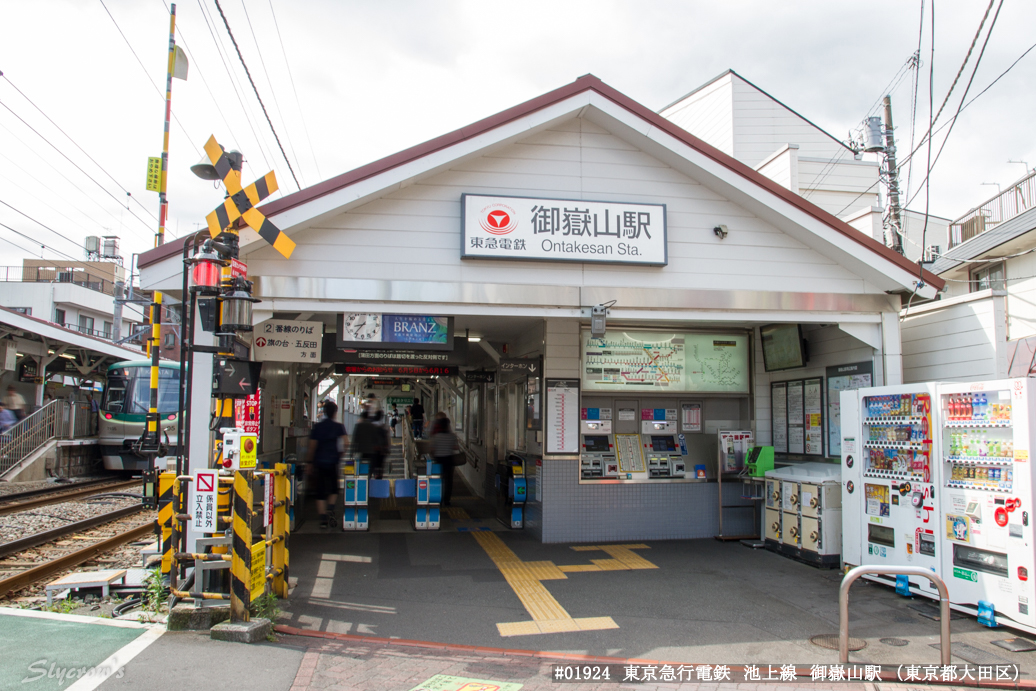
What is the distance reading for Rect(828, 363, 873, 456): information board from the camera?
8445mm

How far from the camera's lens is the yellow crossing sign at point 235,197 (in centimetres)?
640

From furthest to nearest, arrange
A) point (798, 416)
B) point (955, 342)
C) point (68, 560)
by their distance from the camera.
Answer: point (798, 416) → point (68, 560) → point (955, 342)

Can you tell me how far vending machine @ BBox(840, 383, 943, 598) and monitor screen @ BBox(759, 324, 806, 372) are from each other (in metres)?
1.62

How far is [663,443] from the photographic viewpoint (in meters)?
9.95

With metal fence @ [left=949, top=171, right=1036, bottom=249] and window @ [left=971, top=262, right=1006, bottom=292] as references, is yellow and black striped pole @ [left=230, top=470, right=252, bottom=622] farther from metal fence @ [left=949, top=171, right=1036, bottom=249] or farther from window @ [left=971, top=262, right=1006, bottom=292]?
window @ [left=971, top=262, right=1006, bottom=292]

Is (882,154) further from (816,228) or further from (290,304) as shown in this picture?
(290,304)

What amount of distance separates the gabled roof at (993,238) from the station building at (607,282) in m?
9.80

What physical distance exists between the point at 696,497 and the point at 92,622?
289 inches

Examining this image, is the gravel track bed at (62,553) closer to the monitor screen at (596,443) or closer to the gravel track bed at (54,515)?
the gravel track bed at (54,515)

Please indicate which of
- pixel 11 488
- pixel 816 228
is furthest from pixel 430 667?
pixel 11 488

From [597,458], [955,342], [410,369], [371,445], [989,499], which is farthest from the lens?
[410,369]

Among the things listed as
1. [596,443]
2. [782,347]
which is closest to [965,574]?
[782,347]

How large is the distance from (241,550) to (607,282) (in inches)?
190

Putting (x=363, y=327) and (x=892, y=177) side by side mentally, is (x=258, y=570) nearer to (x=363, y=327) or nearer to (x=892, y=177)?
(x=363, y=327)
